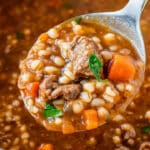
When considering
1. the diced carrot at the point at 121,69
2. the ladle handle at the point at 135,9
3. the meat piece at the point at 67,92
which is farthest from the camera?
the ladle handle at the point at 135,9

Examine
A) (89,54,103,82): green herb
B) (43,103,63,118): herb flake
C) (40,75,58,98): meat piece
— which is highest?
(89,54,103,82): green herb

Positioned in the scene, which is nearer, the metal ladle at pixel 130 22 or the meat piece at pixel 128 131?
the meat piece at pixel 128 131

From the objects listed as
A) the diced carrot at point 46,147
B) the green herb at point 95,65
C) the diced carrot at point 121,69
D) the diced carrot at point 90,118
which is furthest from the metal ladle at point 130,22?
the diced carrot at point 46,147

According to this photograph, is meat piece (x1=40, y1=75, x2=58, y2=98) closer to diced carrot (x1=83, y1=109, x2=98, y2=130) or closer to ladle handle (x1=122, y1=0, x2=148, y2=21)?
diced carrot (x1=83, y1=109, x2=98, y2=130)

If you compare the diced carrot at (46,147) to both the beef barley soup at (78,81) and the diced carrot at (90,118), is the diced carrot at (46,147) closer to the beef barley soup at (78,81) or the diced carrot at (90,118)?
the beef barley soup at (78,81)

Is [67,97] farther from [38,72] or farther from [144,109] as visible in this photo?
[144,109]

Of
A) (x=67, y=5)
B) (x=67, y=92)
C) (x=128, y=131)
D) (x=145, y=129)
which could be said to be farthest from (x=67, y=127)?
(x=67, y=5)

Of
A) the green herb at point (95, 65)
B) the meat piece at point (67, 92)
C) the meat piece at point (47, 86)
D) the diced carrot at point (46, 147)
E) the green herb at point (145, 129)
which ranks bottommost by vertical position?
the green herb at point (145, 129)

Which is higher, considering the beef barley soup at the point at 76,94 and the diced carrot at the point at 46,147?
the beef barley soup at the point at 76,94

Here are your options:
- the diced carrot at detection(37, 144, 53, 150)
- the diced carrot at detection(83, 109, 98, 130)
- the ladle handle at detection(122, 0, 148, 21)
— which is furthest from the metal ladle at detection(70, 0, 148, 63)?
the diced carrot at detection(37, 144, 53, 150)

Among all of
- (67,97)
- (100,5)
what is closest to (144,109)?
(67,97)
